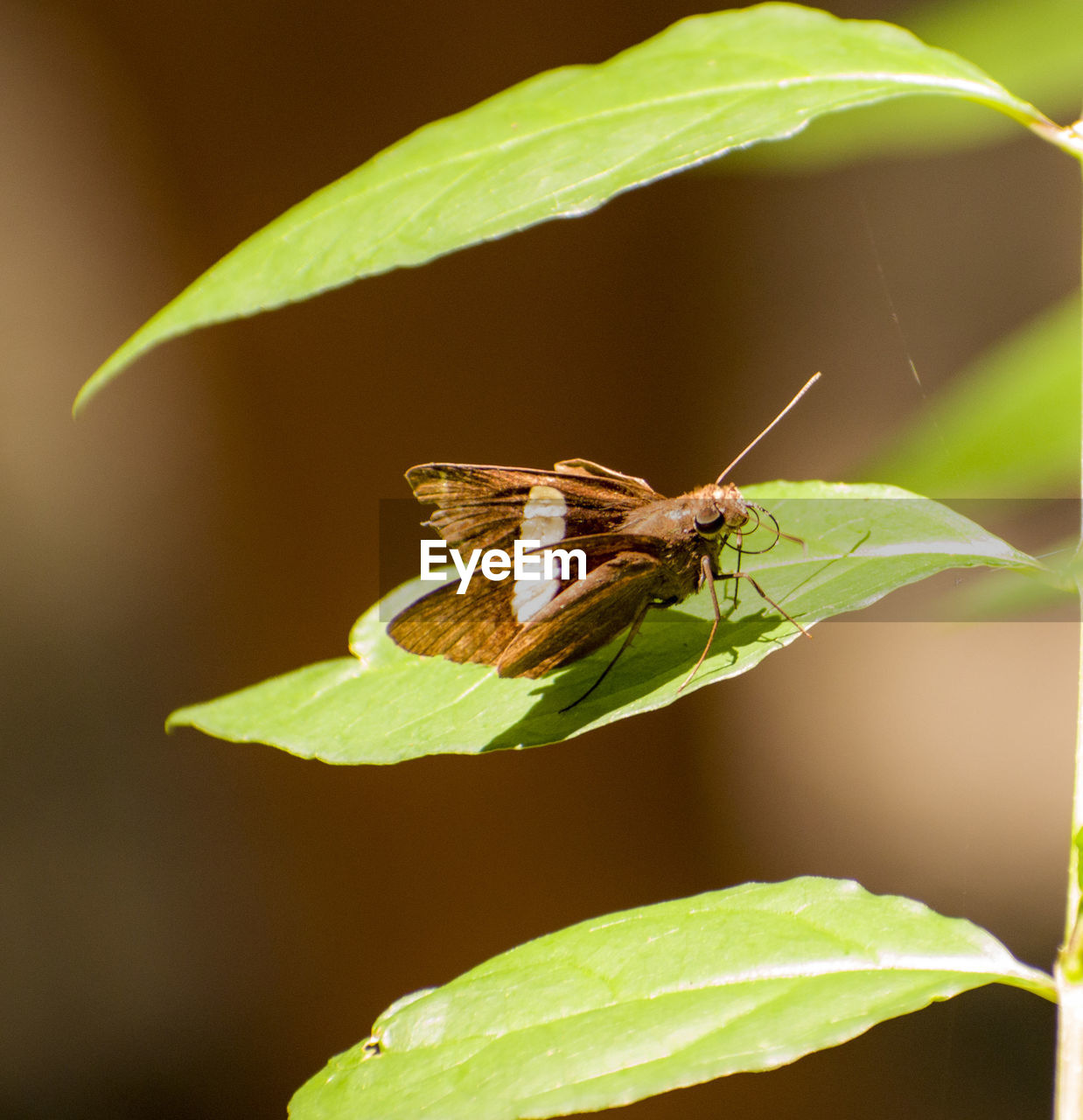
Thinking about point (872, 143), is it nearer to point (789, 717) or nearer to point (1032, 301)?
point (1032, 301)

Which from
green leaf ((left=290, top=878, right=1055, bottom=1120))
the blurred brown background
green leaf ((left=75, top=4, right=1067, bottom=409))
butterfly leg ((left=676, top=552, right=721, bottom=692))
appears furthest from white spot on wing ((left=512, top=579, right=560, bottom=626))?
the blurred brown background

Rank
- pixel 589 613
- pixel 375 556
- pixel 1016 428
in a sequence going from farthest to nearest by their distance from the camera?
1. pixel 375 556
2. pixel 589 613
3. pixel 1016 428

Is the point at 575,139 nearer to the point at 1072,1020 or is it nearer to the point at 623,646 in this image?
the point at 623,646

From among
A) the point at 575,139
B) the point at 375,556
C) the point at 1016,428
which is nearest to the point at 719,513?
the point at 1016,428

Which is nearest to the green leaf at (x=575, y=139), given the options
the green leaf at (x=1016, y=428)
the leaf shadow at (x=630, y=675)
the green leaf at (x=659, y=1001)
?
the green leaf at (x=1016, y=428)

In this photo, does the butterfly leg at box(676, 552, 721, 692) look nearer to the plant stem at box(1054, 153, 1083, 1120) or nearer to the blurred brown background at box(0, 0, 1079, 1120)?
the plant stem at box(1054, 153, 1083, 1120)
